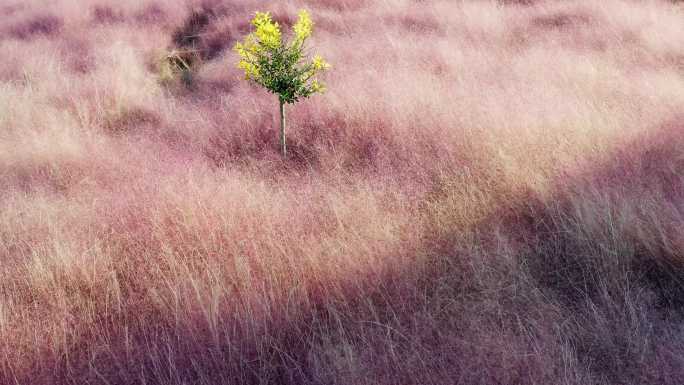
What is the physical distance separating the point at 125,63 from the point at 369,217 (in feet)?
19.7

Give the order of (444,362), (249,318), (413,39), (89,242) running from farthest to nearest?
1. (413,39)
2. (89,242)
3. (249,318)
4. (444,362)

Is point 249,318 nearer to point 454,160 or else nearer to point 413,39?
point 454,160

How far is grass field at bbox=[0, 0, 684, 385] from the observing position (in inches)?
84.6

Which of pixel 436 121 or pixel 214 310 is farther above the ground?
pixel 436 121

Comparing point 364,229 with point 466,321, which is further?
point 364,229

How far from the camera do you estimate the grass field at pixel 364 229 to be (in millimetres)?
2148

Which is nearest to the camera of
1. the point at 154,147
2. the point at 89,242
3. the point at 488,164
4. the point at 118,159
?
the point at 89,242

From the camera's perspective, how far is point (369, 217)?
312 centimetres

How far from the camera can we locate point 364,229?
3.01 m

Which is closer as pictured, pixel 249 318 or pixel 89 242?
pixel 249 318

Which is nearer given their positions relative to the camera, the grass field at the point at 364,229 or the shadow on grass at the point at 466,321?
the shadow on grass at the point at 466,321

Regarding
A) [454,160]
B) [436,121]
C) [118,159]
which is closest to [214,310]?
[454,160]

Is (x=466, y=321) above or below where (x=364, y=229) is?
below

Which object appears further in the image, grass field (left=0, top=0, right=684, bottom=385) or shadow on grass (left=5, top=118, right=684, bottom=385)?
grass field (left=0, top=0, right=684, bottom=385)
